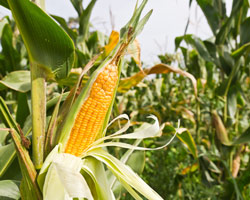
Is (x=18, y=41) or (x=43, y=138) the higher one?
(x=18, y=41)

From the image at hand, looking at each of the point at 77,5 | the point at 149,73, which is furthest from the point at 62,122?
the point at 77,5

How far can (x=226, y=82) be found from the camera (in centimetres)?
169

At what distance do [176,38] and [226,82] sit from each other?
58cm

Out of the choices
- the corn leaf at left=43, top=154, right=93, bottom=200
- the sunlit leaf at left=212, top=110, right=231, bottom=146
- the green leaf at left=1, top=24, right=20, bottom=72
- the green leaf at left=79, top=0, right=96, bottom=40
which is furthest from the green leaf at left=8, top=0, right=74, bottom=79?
the sunlit leaf at left=212, top=110, right=231, bottom=146

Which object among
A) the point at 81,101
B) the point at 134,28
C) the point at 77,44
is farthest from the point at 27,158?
the point at 77,44

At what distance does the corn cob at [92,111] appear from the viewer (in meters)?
0.63

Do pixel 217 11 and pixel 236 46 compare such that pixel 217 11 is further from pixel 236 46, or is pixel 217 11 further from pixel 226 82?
pixel 226 82

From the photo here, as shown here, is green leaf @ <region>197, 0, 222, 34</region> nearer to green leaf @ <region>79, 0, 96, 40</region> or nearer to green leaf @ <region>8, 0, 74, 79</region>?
green leaf @ <region>79, 0, 96, 40</region>

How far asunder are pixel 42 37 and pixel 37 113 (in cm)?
18

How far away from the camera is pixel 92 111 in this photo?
2.09ft

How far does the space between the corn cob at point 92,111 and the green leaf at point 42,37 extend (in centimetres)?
10

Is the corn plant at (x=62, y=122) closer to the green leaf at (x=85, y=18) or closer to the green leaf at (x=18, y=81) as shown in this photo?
the green leaf at (x=18, y=81)

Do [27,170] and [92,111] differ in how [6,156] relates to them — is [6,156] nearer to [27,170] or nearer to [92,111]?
[27,170]

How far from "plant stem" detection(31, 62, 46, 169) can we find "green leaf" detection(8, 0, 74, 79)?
1.3 inches
